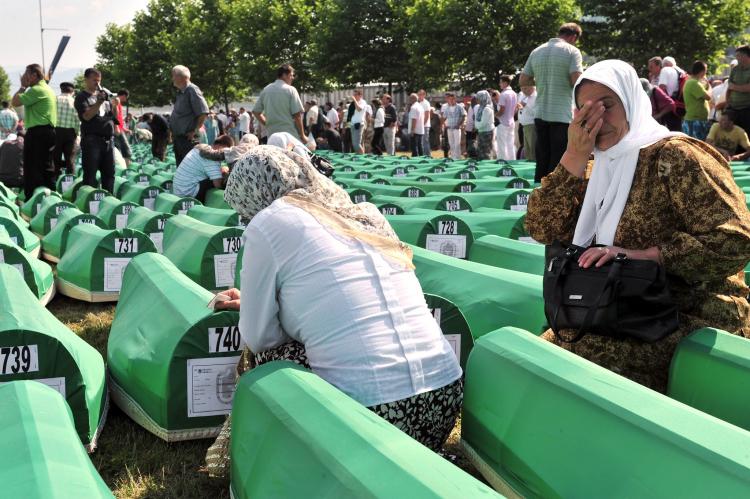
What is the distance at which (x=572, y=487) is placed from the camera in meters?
1.96

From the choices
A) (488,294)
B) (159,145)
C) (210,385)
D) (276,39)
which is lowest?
(210,385)

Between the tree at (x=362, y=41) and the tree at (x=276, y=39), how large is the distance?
9.45 ft

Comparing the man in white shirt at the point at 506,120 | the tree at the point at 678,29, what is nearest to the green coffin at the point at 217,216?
the man in white shirt at the point at 506,120

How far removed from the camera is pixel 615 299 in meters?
2.64

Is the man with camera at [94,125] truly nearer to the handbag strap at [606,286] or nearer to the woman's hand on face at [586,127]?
the woman's hand on face at [586,127]

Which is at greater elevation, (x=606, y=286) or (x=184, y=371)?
(x=606, y=286)

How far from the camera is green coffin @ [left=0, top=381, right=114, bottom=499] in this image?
65.7 inches

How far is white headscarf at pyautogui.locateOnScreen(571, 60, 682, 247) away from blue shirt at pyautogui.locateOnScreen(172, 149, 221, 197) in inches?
244

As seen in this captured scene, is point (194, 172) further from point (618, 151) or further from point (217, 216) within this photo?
point (618, 151)

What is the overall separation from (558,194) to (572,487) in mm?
1375

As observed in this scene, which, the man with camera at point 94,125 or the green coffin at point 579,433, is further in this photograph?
the man with camera at point 94,125

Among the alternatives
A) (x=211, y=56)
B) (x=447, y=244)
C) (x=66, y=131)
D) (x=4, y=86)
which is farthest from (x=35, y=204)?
(x=4, y=86)

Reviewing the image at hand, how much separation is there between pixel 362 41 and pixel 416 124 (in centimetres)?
1996

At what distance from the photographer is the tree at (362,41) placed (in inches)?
1543
